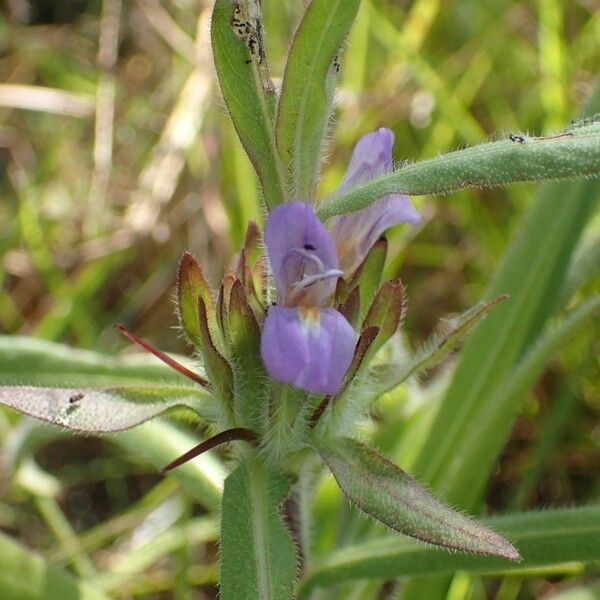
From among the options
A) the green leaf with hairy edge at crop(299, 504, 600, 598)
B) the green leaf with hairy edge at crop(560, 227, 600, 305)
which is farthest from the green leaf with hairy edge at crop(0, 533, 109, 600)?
the green leaf with hairy edge at crop(560, 227, 600, 305)

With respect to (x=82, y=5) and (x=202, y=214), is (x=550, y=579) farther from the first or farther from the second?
(x=82, y=5)

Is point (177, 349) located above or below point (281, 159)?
below

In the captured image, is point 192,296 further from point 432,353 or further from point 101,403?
point 432,353

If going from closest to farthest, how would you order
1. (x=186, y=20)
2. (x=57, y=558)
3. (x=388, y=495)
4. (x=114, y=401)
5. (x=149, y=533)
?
(x=388, y=495) < (x=114, y=401) < (x=57, y=558) < (x=149, y=533) < (x=186, y=20)

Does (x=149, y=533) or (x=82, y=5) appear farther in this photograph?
(x=82, y=5)

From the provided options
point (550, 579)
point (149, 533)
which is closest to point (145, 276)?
point (149, 533)

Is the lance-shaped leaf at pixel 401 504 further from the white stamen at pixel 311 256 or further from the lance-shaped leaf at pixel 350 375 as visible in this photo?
the white stamen at pixel 311 256
